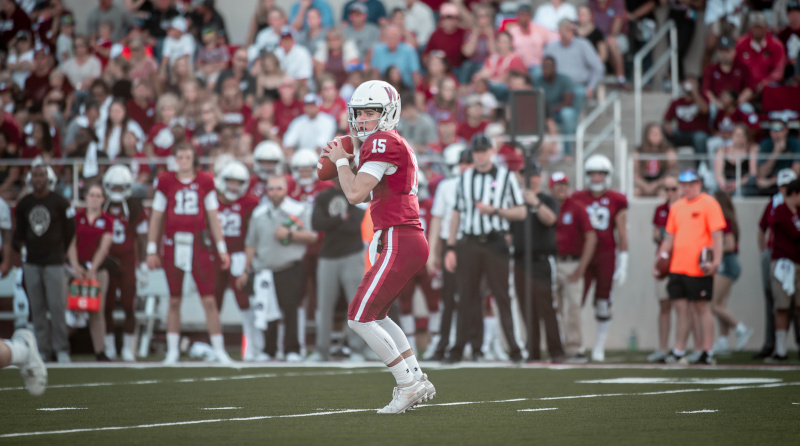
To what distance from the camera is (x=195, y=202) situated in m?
12.3

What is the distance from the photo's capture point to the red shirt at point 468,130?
15539 mm

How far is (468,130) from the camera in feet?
51.4

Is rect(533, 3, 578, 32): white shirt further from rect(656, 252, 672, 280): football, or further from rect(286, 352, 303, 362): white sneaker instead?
rect(286, 352, 303, 362): white sneaker

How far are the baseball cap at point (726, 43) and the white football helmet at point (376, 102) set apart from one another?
33.2 ft

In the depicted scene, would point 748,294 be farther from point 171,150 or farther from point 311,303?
point 171,150

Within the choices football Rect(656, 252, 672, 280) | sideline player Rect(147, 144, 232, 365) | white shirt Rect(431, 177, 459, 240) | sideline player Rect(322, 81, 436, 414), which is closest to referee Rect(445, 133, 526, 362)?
white shirt Rect(431, 177, 459, 240)

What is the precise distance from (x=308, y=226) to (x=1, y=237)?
12.7 feet

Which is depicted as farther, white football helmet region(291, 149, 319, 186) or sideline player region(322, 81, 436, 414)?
white football helmet region(291, 149, 319, 186)

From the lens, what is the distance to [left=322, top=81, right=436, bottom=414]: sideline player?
6727mm

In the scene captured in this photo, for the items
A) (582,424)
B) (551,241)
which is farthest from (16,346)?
(551,241)

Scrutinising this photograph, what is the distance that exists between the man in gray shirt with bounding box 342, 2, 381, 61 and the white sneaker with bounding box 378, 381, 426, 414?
12034mm

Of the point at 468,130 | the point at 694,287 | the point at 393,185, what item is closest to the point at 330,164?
the point at 393,185

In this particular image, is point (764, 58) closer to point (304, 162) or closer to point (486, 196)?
point (486, 196)

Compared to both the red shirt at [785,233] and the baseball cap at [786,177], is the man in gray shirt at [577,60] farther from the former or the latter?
the red shirt at [785,233]
